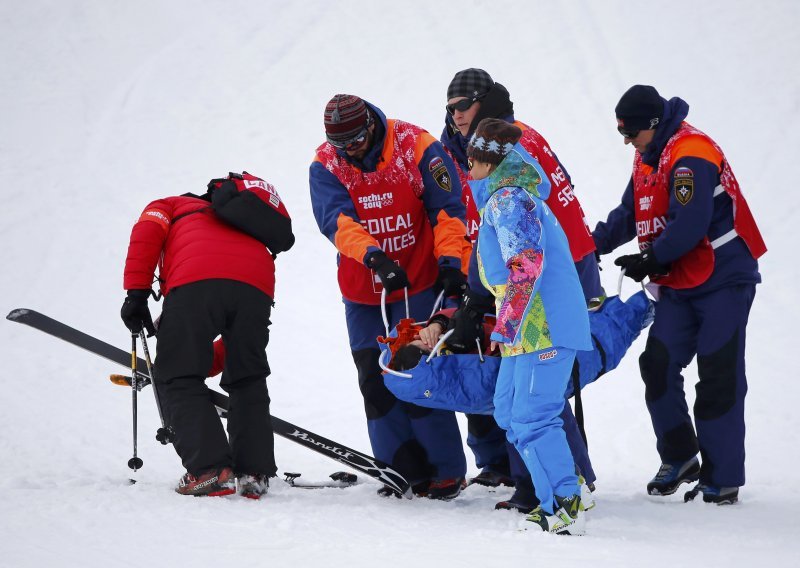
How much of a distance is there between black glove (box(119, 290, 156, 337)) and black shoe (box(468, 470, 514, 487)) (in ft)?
5.99

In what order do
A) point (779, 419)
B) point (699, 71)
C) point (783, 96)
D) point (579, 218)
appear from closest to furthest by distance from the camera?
point (579, 218) < point (779, 419) < point (783, 96) < point (699, 71)

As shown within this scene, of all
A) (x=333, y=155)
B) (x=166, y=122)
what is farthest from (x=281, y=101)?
(x=333, y=155)

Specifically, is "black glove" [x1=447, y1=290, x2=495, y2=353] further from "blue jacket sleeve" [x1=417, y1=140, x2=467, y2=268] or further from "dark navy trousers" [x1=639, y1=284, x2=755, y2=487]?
"dark navy trousers" [x1=639, y1=284, x2=755, y2=487]

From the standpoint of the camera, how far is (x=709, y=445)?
4.39 meters

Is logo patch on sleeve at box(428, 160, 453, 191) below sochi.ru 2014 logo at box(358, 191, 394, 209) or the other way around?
the other way around

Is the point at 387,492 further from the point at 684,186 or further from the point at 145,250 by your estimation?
the point at 684,186

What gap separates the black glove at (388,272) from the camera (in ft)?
14.0

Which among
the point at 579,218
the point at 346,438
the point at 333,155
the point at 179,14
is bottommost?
the point at 346,438

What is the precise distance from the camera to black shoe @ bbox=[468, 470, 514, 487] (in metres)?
4.87

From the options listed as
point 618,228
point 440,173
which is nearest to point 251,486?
point 440,173

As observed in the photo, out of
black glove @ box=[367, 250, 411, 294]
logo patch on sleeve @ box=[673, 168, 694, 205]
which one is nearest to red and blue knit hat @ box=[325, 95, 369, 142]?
black glove @ box=[367, 250, 411, 294]

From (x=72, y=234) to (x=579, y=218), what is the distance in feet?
22.6

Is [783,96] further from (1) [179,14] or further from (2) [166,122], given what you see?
(1) [179,14]

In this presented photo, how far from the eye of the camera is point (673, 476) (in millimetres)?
4590
